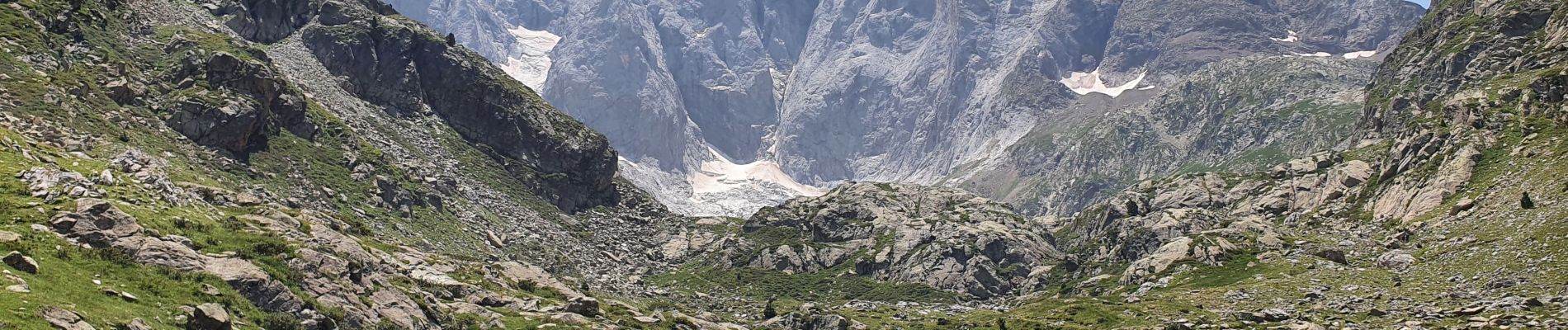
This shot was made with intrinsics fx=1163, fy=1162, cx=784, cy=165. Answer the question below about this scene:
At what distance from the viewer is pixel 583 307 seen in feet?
228

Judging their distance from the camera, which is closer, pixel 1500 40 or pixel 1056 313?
pixel 1056 313

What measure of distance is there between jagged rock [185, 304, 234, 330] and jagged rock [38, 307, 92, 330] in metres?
4.52

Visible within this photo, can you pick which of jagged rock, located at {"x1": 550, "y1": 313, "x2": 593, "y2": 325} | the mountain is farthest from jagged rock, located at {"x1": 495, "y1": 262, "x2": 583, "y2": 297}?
jagged rock, located at {"x1": 550, "y1": 313, "x2": 593, "y2": 325}

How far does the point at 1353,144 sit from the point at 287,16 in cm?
16984

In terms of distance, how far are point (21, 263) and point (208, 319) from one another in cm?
677

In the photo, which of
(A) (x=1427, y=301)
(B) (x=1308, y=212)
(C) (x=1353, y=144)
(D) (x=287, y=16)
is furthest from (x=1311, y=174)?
(D) (x=287, y=16)

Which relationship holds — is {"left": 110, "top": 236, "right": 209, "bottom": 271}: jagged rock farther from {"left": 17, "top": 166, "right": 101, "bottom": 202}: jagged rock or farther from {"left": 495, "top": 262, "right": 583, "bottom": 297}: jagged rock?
{"left": 495, "top": 262, "right": 583, "bottom": 297}: jagged rock

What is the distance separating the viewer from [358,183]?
131m

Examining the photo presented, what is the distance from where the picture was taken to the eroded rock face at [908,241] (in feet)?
504

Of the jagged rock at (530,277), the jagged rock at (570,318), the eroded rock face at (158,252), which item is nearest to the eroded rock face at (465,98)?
the jagged rock at (530,277)

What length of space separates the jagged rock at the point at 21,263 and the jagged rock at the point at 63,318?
16.1ft

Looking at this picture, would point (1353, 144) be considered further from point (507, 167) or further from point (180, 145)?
point (180, 145)

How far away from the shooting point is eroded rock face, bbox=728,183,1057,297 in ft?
504

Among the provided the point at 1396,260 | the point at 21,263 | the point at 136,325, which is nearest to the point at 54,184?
the point at 21,263
